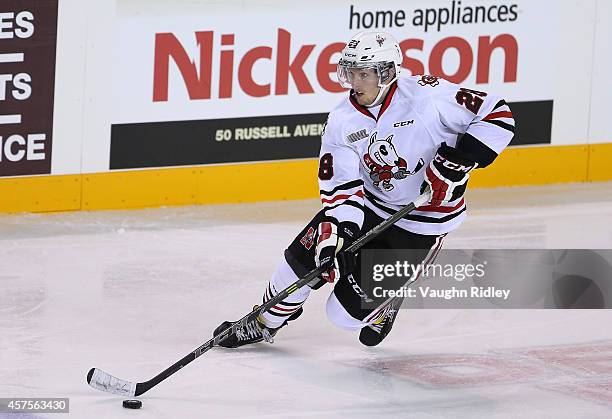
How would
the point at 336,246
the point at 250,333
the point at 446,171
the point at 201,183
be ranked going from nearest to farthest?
1. the point at 336,246
2. the point at 446,171
3. the point at 250,333
4. the point at 201,183

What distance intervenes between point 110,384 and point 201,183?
9.69 feet

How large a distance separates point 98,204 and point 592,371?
2.97 meters

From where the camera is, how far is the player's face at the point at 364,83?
4328 mm

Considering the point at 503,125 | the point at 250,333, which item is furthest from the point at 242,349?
the point at 503,125

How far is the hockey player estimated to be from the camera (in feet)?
14.2

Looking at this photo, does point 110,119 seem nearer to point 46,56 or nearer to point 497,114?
point 46,56

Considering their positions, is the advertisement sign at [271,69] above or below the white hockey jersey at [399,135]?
above

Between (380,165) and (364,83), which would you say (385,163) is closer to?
(380,165)

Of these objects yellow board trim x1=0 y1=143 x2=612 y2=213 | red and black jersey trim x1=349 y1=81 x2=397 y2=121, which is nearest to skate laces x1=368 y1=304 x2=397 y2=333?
red and black jersey trim x1=349 y1=81 x2=397 y2=121

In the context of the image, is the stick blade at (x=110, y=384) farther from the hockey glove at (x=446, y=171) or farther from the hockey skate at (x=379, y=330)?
the hockey glove at (x=446, y=171)

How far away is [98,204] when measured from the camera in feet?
22.1

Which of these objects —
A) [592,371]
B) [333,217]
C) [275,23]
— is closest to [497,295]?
[592,371]

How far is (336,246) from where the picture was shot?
4.27 m

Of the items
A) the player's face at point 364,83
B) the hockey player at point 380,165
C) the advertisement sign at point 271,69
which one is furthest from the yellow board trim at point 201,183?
the player's face at point 364,83
